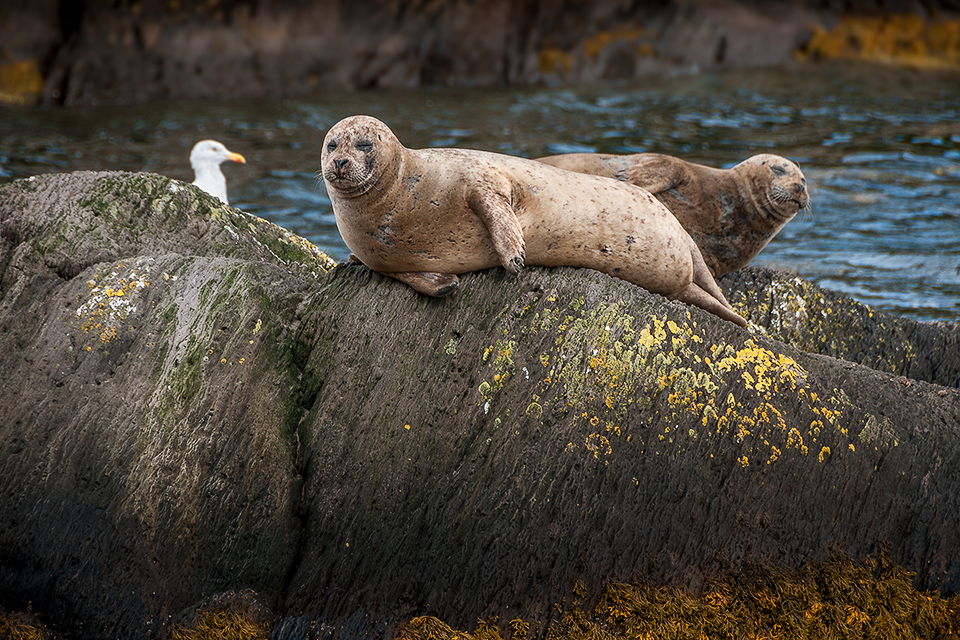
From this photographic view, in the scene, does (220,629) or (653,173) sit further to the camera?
(653,173)

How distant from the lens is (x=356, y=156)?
11.5 feet

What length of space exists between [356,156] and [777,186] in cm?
224

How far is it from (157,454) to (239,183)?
7.53 m

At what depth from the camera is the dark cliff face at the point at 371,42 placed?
15156mm

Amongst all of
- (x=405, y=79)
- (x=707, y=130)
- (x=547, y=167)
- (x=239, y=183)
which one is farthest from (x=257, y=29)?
(x=547, y=167)

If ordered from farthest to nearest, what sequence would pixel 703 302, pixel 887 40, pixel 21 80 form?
pixel 887 40 → pixel 21 80 → pixel 703 302

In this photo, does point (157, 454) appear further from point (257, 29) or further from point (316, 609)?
point (257, 29)

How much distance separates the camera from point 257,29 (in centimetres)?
1588

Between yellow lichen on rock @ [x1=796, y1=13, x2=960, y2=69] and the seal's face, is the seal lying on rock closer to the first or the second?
the seal's face

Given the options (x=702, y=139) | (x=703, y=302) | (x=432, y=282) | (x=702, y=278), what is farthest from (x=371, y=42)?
(x=432, y=282)

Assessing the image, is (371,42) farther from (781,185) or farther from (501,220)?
(501,220)

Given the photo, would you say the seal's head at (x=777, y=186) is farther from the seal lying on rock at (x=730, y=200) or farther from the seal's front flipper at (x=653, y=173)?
the seal's front flipper at (x=653, y=173)

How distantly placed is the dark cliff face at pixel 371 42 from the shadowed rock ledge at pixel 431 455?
12697 millimetres

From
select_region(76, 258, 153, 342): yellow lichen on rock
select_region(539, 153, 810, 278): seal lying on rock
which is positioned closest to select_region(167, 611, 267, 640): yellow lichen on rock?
select_region(76, 258, 153, 342): yellow lichen on rock
